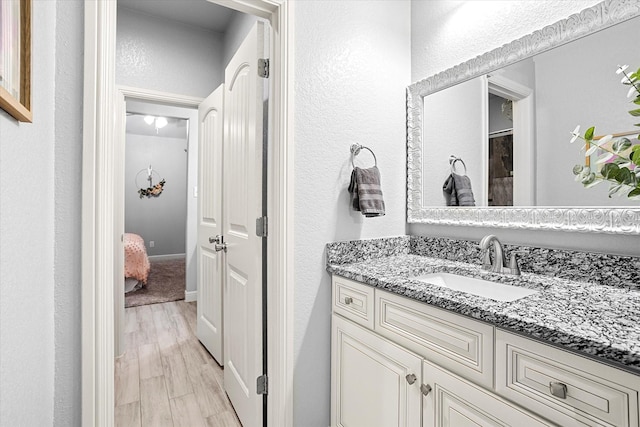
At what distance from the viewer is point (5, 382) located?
24.7 inches

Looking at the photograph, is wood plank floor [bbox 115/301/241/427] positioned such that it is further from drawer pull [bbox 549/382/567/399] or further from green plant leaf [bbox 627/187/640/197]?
green plant leaf [bbox 627/187/640/197]

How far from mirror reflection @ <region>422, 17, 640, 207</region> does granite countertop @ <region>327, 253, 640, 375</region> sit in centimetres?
34

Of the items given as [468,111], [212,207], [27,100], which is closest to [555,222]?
[468,111]

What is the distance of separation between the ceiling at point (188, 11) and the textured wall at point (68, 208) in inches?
70.4

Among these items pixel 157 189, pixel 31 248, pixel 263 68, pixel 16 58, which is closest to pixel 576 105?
pixel 263 68

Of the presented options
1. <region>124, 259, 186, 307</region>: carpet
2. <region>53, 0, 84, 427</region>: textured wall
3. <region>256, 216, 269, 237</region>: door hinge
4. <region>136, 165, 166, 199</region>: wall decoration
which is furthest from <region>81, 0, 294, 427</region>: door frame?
<region>136, 165, 166, 199</region>: wall decoration

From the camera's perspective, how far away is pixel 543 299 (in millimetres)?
994

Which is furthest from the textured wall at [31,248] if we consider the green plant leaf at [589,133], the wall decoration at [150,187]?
the wall decoration at [150,187]

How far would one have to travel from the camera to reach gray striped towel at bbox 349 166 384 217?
1.57 m

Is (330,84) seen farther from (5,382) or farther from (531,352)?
(5,382)

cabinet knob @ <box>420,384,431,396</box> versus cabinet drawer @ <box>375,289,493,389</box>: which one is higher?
cabinet drawer @ <box>375,289,493,389</box>

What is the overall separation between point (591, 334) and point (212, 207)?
2.30 m

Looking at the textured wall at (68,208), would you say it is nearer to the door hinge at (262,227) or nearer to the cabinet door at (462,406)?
the door hinge at (262,227)

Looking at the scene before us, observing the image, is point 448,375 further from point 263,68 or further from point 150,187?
point 150,187
